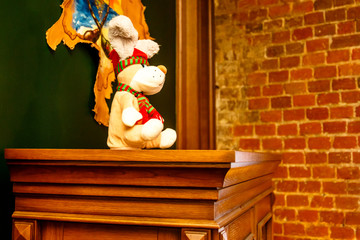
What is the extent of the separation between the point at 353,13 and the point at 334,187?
3.44ft

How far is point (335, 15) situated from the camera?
7.11ft

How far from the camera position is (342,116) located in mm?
2111

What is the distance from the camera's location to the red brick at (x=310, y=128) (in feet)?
7.11

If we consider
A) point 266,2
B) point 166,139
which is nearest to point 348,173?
point 266,2

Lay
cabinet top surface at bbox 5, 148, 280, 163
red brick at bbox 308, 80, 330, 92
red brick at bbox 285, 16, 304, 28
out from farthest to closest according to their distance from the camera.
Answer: red brick at bbox 285, 16, 304, 28 → red brick at bbox 308, 80, 330, 92 → cabinet top surface at bbox 5, 148, 280, 163

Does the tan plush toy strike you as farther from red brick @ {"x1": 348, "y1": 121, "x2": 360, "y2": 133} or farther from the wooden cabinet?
red brick @ {"x1": 348, "y1": 121, "x2": 360, "y2": 133}

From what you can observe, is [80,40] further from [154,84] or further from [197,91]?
[197,91]

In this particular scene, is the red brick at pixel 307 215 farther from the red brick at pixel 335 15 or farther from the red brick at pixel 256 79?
the red brick at pixel 335 15

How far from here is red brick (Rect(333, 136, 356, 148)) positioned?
2082 millimetres

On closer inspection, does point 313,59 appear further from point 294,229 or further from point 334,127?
point 294,229


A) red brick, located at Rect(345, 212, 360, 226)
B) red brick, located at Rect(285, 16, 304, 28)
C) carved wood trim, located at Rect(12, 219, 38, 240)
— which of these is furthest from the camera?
red brick, located at Rect(285, 16, 304, 28)

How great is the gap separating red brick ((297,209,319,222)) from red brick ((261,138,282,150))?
0.41 meters

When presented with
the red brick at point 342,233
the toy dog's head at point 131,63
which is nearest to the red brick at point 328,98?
the red brick at point 342,233

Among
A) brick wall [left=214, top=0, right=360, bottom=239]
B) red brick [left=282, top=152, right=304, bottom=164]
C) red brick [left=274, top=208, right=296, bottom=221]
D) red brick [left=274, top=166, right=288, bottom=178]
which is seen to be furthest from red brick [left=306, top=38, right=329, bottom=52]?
red brick [left=274, top=208, right=296, bottom=221]
